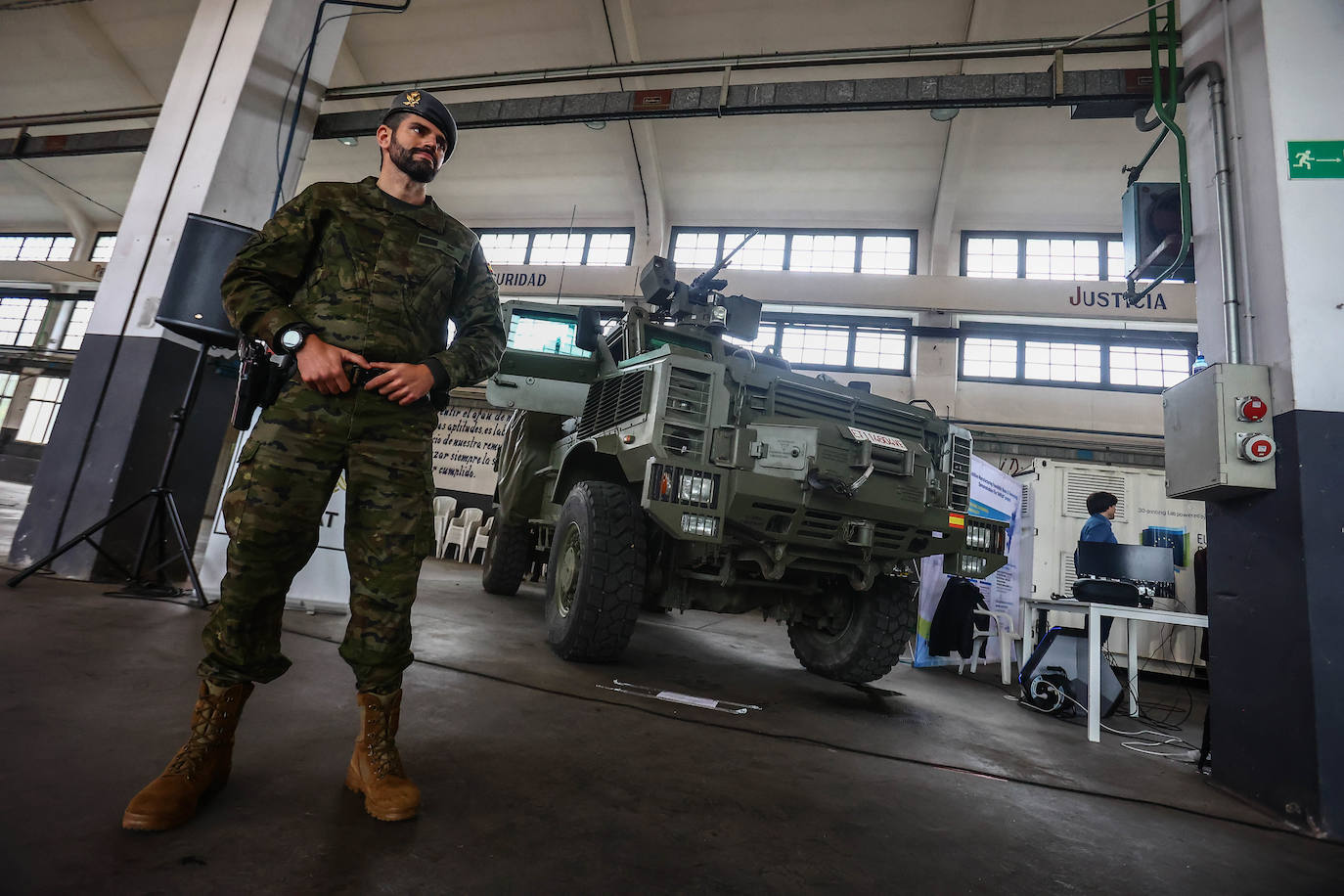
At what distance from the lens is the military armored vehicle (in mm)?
3104

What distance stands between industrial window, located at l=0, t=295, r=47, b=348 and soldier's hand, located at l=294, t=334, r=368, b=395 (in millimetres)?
23504

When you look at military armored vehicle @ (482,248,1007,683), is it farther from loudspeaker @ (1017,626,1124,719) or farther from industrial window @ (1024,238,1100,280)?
industrial window @ (1024,238,1100,280)

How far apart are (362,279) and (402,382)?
0.34m

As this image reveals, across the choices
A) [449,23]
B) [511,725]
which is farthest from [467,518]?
[511,725]

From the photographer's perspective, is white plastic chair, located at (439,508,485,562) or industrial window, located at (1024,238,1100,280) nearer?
white plastic chair, located at (439,508,485,562)

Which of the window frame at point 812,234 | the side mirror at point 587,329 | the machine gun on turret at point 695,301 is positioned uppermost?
the window frame at point 812,234

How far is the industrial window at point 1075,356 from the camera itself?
35.0 ft

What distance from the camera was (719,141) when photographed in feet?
38.0

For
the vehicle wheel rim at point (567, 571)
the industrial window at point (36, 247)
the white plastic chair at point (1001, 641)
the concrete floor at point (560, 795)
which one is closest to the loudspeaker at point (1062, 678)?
the concrete floor at point (560, 795)

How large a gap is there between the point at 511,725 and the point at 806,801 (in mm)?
997

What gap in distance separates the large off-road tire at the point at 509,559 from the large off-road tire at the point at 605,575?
2.98 meters

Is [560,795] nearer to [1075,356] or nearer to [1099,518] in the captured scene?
[1099,518]

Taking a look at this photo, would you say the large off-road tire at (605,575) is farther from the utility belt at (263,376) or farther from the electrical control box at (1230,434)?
the electrical control box at (1230,434)

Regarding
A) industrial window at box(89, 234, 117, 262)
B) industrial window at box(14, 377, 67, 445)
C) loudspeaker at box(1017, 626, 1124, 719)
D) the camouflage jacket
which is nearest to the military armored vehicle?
loudspeaker at box(1017, 626, 1124, 719)
